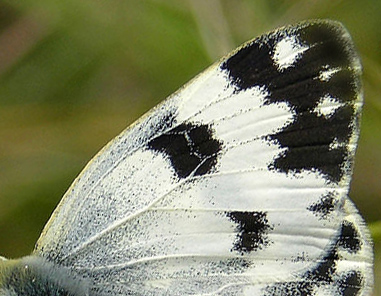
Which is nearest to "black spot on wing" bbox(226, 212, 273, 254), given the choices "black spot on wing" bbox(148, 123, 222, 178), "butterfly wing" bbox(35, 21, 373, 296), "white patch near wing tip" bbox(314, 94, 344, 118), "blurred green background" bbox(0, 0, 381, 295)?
"butterfly wing" bbox(35, 21, 373, 296)

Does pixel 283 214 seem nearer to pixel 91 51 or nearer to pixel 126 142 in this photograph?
pixel 126 142

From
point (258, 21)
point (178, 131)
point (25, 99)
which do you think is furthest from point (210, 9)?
point (178, 131)

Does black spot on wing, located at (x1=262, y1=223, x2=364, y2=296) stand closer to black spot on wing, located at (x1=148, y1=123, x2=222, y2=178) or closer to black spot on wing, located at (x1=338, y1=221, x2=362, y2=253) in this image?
black spot on wing, located at (x1=338, y1=221, x2=362, y2=253)

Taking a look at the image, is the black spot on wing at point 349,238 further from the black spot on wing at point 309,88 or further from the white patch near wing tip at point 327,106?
the white patch near wing tip at point 327,106

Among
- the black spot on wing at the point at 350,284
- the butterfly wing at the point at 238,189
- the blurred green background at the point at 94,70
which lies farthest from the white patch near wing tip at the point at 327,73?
the blurred green background at the point at 94,70

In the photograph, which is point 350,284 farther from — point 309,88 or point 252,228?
point 309,88
